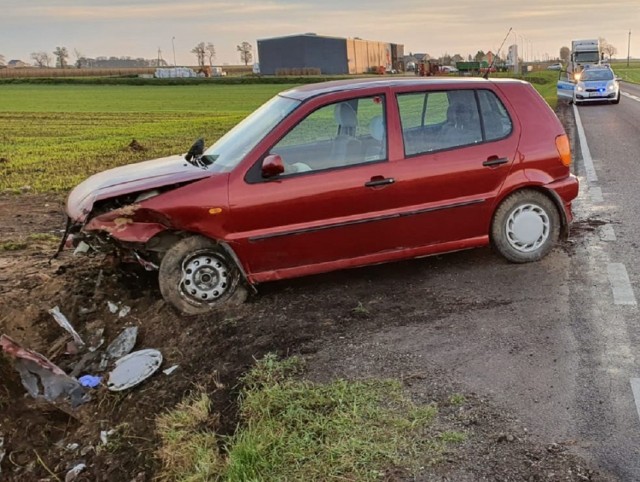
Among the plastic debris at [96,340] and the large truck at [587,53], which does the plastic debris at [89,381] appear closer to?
the plastic debris at [96,340]

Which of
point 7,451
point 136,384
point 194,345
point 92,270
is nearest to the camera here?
point 7,451

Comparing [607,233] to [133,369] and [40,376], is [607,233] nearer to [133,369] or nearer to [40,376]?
[133,369]

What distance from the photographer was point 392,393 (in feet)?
12.3

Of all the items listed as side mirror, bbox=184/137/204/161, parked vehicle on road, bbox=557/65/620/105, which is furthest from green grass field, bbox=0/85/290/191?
parked vehicle on road, bbox=557/65/620/105

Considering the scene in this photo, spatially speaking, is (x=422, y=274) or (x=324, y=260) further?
(x=422, y=274)

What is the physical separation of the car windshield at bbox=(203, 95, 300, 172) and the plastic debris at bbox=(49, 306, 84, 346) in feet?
5.76

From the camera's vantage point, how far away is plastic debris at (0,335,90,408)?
180 inches

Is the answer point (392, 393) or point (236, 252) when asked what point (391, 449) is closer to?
point (392, 393)

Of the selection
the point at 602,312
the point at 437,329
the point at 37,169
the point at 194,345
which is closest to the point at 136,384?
the point at 194,345

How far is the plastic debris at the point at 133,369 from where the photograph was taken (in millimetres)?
4551

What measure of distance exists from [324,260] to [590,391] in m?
2.37

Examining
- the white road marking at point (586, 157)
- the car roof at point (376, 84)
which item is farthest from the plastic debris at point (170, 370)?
the white road marking at point (586, 157)

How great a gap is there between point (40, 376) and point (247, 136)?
8.39ft

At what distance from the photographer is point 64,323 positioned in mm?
5375
